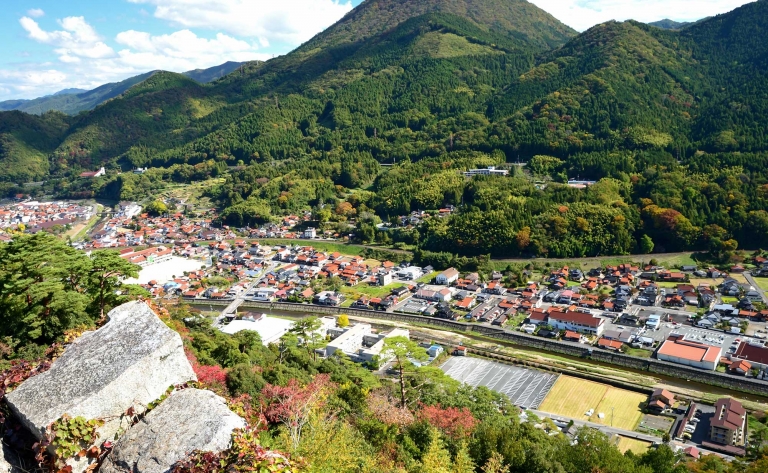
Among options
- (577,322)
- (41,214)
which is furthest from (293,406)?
(41,214)

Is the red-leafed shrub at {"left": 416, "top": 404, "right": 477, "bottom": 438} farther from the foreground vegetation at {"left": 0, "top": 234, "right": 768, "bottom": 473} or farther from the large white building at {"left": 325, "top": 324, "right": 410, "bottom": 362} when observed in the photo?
the large white building at {"left": 325, "top": 324, "right": 410, "bottom": 362}

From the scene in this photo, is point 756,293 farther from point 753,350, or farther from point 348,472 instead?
point 348,472

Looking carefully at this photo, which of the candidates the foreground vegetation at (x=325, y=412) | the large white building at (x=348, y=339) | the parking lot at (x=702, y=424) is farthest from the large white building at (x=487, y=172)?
the foreground vegetation at (x=325, y=412)

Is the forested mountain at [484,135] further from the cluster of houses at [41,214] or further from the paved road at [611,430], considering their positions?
the paved road at [611,430]

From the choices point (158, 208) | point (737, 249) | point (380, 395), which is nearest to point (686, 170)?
point (737, 249)

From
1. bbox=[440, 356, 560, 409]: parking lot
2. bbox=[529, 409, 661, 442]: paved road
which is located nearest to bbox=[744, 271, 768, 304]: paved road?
bbox=[440, 356, 560, 409]: parking lot
